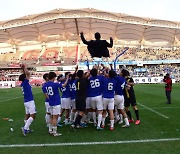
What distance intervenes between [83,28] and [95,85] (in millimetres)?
64477

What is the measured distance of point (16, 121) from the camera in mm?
10484

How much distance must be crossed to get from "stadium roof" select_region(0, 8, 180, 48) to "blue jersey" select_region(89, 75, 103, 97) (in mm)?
56686

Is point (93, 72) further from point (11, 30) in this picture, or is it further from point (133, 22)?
point (11, 30)

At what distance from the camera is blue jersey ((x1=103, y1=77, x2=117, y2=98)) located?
8.30 metres

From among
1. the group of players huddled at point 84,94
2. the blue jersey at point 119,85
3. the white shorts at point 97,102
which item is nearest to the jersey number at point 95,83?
the group of players huddled at point 84,94

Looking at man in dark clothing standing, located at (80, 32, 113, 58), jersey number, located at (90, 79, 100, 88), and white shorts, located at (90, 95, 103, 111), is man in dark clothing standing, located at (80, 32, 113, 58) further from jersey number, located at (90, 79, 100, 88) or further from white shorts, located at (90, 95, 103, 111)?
white shorts, located at (90, 95, 103, 111)

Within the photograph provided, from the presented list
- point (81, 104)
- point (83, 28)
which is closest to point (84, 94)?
point (81, 104)

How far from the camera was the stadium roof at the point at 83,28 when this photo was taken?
6619 centimetres

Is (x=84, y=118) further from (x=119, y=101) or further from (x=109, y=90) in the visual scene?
(x=109, y=90)

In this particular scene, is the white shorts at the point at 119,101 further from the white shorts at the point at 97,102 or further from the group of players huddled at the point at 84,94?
the white shorts at the point at 97,102

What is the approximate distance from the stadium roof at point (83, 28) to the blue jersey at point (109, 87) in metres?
56.7

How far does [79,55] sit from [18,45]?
875 inches

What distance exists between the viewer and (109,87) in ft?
Answer: 27.2

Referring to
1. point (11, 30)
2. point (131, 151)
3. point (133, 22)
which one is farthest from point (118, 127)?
point (11, 30)
